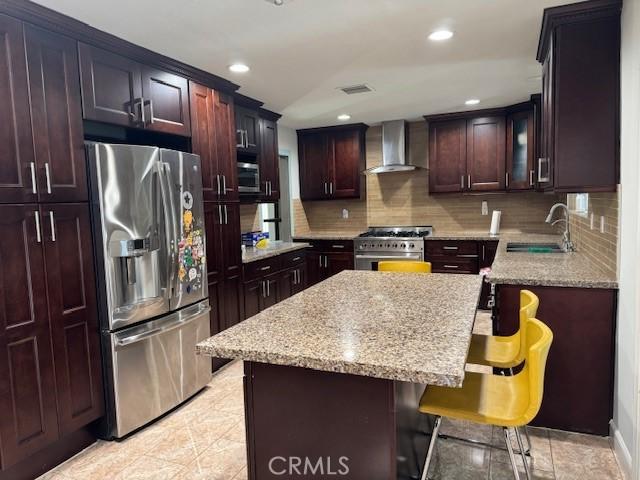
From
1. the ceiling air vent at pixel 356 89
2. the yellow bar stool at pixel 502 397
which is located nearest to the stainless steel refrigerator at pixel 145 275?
the ceiling air vent at pixel 356 89

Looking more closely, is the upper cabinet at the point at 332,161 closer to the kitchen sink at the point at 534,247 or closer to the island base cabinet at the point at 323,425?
the kitchen sink at the point at 534,247

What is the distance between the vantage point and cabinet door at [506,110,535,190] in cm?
456

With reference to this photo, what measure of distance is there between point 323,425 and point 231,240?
229cm

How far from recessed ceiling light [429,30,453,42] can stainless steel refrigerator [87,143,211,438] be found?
69.4 inches

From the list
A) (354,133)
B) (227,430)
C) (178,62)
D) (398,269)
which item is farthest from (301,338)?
(354,133)

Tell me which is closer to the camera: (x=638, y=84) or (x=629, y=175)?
(x=638, y=84)

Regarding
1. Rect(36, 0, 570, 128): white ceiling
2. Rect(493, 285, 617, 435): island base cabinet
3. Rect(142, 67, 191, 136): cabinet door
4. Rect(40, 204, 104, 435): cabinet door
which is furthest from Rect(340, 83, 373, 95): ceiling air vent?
Rect(40, 204, 104, 435): cabinet door

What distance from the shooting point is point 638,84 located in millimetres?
1819

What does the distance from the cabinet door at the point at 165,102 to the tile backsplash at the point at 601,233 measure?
274cm

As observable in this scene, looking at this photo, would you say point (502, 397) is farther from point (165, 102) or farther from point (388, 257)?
point (388, 257)

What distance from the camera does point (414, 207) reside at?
5.60 m

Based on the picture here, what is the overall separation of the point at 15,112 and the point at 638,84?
2.84 meters

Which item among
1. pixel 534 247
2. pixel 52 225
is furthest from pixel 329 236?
pixel 52 225

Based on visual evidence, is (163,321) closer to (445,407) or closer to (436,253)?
(445,407)
